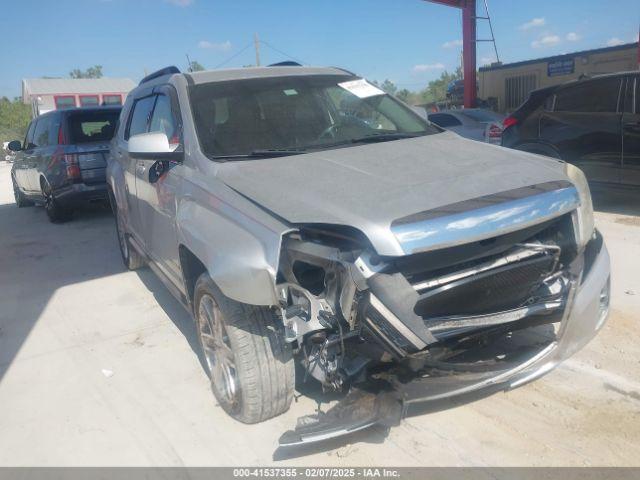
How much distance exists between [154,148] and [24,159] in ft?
27.5

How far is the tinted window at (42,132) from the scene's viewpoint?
964cm

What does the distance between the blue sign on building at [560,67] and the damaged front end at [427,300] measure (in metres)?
14.5

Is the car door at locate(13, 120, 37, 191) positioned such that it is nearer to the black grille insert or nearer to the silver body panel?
the silver body panel

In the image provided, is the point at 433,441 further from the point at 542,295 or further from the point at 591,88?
the point at 591,88

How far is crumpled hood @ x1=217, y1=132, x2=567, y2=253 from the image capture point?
2578 millimetres

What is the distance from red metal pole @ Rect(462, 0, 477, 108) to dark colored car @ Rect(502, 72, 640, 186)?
849 centimetres

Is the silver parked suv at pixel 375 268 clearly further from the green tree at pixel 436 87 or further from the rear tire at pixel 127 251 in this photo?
the green tree at pixel 436 87

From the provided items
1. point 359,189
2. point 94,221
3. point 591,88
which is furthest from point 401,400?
point 94,221

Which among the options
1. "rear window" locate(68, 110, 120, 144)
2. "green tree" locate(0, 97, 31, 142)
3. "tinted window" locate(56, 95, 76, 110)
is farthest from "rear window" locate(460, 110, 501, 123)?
"tinted window" locate(56, 95, 76, 110)

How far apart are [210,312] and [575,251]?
194cm

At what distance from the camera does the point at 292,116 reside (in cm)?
391

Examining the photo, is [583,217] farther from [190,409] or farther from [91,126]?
[91,126]

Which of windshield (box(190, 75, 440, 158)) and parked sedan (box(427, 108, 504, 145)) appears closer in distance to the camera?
windshield (box(190, 75, 440, 158))

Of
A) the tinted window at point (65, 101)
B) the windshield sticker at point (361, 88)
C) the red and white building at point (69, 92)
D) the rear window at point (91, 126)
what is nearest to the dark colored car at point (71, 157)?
the rear window at point (91, 126)
